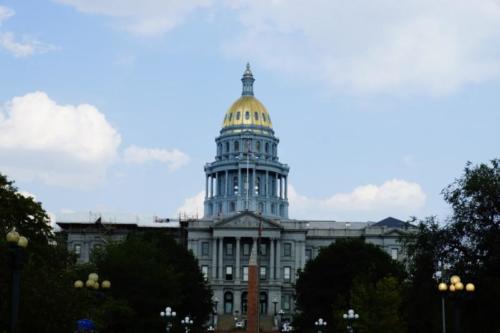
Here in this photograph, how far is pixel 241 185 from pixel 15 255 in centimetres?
14522

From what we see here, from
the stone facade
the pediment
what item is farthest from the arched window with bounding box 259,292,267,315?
the pediment

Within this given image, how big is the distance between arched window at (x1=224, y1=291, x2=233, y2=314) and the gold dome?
36494 millimetres

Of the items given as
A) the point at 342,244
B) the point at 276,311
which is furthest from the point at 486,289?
the point at 276,311

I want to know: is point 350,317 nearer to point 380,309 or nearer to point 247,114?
point 380,309

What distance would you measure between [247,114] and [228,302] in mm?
39413

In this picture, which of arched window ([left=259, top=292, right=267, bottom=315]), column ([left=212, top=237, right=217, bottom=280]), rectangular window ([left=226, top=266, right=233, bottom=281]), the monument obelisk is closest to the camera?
the monument obelisk

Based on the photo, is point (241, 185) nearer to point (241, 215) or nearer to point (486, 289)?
point (241, 215)

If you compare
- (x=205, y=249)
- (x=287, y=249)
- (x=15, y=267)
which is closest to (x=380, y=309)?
(x=15, y=267)

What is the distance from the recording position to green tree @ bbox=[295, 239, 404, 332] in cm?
10700

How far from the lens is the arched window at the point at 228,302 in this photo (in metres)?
157

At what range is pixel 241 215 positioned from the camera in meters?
158

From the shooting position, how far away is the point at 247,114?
597 ft

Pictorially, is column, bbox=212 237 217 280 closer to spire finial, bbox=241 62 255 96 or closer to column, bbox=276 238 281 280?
column, bbox=276 238 281 280

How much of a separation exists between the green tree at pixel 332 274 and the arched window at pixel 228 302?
Answer: 4233 centimetres
